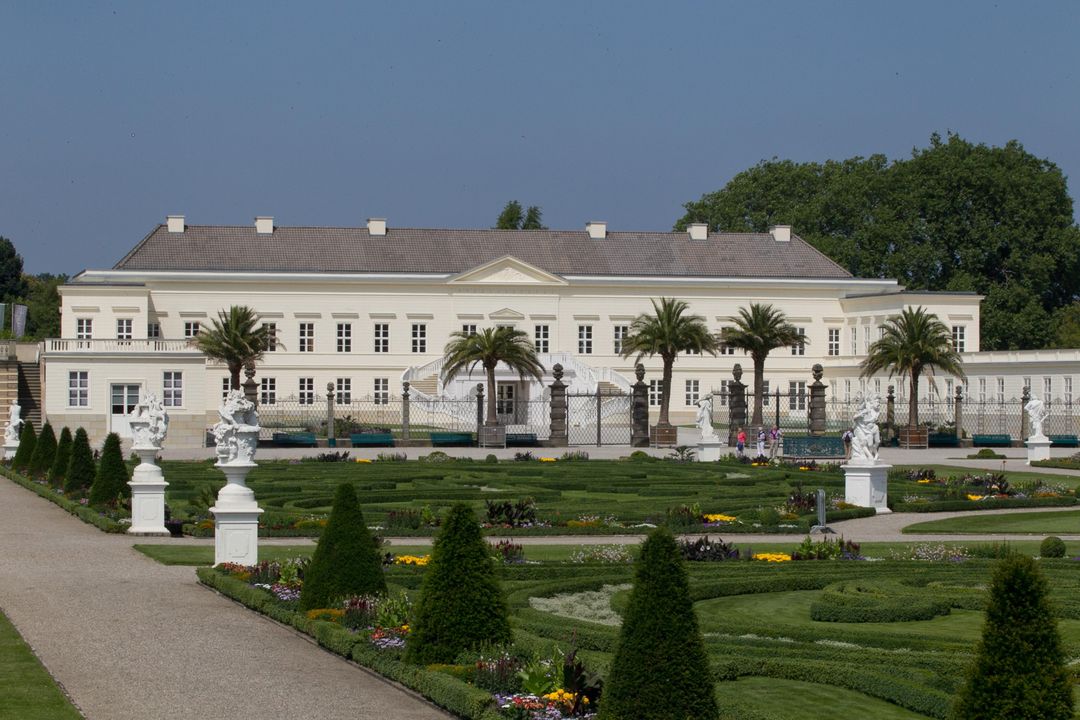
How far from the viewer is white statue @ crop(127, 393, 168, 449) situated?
24.4m

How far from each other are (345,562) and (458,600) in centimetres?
283

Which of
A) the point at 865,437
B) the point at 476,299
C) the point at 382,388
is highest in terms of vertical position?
the point at 476,299

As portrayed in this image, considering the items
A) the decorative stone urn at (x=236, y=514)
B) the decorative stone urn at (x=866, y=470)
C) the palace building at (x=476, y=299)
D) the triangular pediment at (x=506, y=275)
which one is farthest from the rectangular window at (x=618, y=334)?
the decorative stone urn at (x=236, y=514)

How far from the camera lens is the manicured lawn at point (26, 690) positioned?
10.5m

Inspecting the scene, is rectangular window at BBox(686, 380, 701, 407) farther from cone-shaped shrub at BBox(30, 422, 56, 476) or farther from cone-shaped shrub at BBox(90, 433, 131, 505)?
cone-shaped shrub at BBox(90, 433, 131, 505)

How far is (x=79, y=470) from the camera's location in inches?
1123

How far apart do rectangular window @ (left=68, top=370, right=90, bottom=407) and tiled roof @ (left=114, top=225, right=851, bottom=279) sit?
→ 16.4 m

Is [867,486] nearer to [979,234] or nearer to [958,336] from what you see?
[958,336]

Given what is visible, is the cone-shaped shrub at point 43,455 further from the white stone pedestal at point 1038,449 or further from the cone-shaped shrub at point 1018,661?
the cone-shaped shrub at point 1018,661

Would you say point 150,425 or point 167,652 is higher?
point 150,425

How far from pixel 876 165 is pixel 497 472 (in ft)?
191

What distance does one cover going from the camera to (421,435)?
52.3 m

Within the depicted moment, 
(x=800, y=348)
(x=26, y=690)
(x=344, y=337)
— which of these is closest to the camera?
(x=26, y=690)

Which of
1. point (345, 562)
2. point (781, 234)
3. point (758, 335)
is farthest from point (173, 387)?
point (345, 562)
